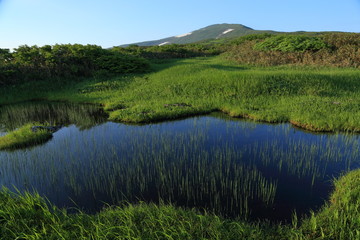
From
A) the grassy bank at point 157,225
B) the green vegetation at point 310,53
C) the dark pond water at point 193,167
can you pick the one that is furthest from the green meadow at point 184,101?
the dark pond water at point 193,167

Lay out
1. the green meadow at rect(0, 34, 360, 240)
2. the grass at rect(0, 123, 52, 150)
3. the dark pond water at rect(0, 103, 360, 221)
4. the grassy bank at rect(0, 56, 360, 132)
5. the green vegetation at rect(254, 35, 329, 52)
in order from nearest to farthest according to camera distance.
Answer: the green meadow at rect(0, 34, 360, 240) → the dark pond water at rect(0, 103, 360, 221) → the grass at rect(0, 123, 52, 150) → the grassy bank at rect(0, 56, 360, 132) → the green vegetation at rect(254, 35, 329, 52)

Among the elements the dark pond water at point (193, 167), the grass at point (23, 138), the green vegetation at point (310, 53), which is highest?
the green vegetation at point (310, 53)

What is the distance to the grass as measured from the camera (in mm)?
10236

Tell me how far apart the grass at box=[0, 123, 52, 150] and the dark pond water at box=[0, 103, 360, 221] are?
23.5 inches

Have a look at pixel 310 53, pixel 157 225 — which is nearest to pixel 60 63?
pixel 157 225

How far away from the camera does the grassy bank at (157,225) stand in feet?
15.0

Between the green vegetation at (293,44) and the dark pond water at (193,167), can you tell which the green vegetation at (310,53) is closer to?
the green vegetation at (293,44)

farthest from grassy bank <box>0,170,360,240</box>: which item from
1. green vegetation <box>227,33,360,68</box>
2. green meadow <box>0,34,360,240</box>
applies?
green vegetation <box>227,33,360,68</box>

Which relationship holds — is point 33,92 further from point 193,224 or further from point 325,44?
point 325,44

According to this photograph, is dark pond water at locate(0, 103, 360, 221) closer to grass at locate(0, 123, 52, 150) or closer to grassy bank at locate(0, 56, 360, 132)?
grass at locate(0, 123, 52, 150)

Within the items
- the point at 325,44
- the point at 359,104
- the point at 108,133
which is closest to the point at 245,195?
the point at 108,133

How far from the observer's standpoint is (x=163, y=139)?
409 inches

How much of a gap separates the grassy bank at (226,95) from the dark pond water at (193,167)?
4.76 ft

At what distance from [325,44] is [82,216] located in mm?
32342
